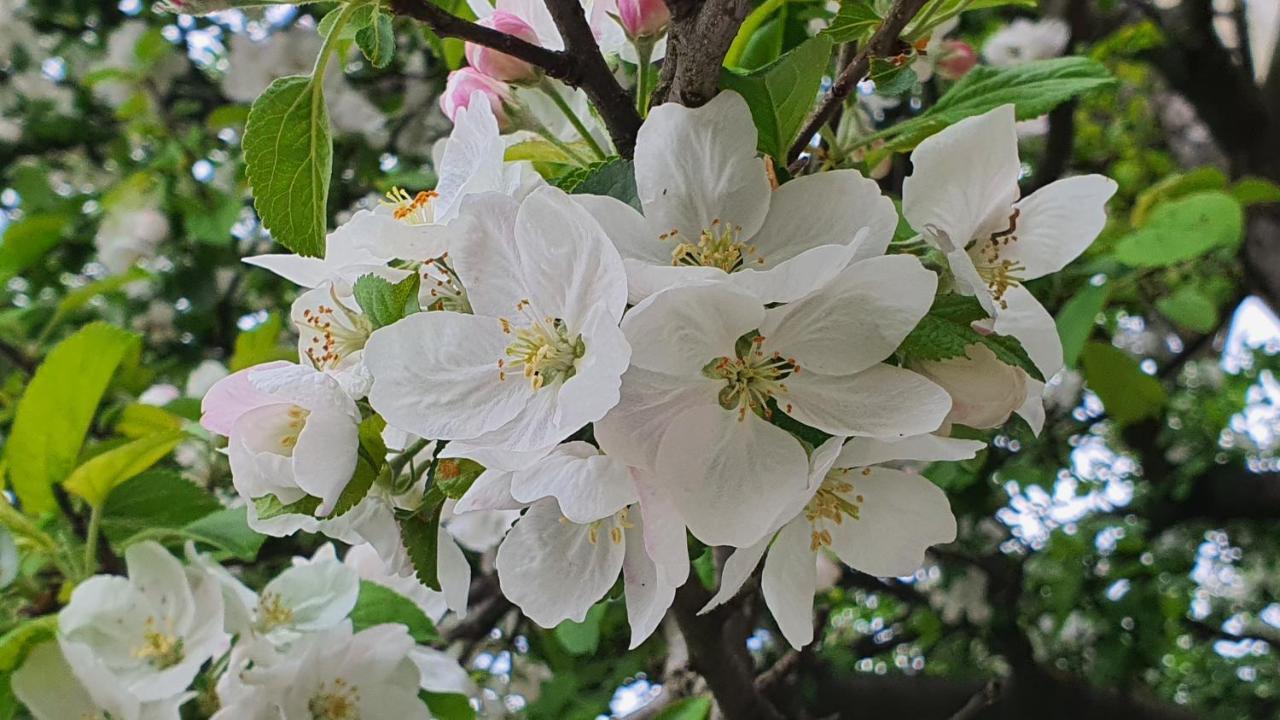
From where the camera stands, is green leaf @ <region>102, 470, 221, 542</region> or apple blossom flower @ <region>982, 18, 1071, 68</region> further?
apple blossom flower @ <region>982, 18, 1071, 68</region>

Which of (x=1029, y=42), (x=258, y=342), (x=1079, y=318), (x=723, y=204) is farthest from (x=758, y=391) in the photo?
(x=1029, y=42)

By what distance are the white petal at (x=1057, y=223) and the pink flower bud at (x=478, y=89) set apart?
376mm

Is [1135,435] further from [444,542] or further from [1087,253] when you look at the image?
[444,542]

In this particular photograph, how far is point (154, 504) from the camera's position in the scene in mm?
1133

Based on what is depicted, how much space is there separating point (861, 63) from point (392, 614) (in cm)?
76

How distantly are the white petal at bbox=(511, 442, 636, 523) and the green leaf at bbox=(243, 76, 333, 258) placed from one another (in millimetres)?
208

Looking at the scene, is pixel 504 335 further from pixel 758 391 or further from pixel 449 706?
pixel 449 706

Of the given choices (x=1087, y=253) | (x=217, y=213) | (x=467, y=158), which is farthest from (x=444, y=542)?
(x=217, y=213)

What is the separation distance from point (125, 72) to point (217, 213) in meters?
0.46

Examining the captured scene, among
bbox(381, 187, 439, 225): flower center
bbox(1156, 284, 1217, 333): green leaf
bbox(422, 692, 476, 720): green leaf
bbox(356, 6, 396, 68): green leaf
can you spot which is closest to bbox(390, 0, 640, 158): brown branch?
bbox(356, 6, 396, 68): green leaf

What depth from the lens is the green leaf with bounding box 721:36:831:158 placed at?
599mm

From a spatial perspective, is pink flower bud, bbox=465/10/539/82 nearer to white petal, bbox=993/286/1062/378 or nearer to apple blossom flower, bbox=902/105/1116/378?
apple blossom flower, bbox=902/105/1116/378

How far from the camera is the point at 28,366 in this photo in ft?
6.45

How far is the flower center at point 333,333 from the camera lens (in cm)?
65
